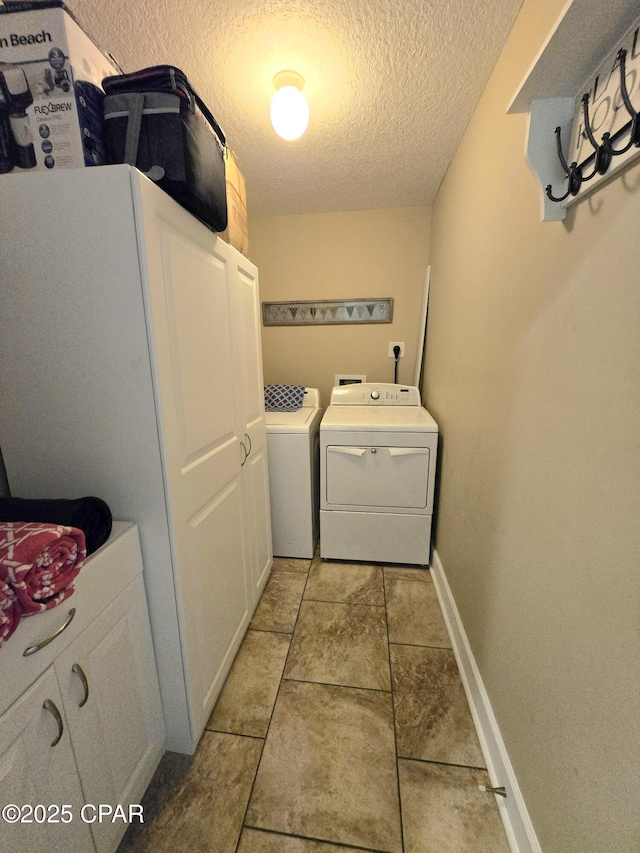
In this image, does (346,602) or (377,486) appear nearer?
(346,602)

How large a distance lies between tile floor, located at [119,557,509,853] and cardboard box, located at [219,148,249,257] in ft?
5.78

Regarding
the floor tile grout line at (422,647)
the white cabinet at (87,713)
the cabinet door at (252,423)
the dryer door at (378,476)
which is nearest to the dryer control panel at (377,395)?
the dryer door at (378,476)

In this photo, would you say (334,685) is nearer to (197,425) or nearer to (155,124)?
(197,425)

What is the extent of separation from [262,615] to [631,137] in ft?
6.53

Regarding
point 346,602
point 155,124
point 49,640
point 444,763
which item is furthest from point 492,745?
point 155,124

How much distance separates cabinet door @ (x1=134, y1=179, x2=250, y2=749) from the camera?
0.85 meters

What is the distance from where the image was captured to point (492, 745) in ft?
3.39

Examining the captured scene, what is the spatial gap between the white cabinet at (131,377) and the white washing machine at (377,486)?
90cm

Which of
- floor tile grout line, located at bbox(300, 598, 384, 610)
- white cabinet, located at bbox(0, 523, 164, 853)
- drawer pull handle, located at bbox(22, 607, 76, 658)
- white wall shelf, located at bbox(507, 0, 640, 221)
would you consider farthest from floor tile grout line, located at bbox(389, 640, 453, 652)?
white wall shelf, located at bbox(507, 0, 640, 221)

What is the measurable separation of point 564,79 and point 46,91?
115cm

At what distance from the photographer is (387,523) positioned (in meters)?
1.97

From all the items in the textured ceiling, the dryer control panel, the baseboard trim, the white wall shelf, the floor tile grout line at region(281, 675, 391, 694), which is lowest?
the floor tile grout line at region(281, 675, 391, 694)

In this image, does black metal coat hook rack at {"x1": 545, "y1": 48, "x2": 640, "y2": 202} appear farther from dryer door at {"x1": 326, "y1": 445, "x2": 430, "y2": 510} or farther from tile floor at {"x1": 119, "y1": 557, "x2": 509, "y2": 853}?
tile floor at {"x1": 119, "y1": 557, "x2": 509, "y2": 853}

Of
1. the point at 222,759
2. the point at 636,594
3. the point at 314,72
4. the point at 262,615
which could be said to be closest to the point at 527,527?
the point at 636,594
